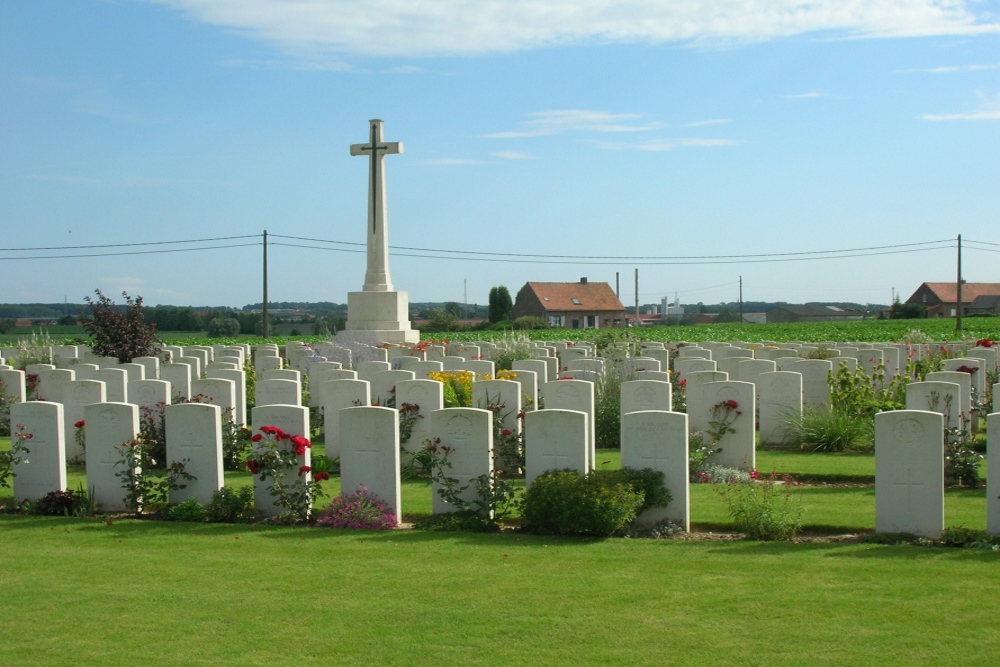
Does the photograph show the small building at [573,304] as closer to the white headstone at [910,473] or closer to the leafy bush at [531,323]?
the leafy bush at [531,323]

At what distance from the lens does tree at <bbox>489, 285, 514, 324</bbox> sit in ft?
198

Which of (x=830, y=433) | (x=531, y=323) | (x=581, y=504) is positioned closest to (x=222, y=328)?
(x=531, y=323)

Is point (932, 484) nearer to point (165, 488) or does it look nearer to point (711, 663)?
point (711, 663)

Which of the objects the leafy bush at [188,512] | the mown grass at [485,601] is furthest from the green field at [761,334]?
the mown grass at [485,601]

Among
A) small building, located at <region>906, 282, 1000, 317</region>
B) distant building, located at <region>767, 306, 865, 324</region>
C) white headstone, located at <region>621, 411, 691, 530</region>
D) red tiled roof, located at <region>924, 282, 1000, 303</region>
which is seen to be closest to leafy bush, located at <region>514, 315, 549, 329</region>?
distant building, located at <region>767, 306, 865, 324</region>

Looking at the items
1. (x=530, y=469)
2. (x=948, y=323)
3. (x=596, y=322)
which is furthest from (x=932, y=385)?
(x=596, y=322)

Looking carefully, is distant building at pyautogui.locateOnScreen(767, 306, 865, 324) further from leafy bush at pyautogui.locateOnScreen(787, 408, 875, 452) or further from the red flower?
the red flower

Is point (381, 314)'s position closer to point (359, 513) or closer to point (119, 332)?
point (119, 332)

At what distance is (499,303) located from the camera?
200 ft

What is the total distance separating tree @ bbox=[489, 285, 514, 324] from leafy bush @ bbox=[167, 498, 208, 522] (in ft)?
169

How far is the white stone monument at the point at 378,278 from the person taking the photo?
25.7 m

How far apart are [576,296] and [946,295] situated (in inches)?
1244

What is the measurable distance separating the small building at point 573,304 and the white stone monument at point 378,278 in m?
40.3

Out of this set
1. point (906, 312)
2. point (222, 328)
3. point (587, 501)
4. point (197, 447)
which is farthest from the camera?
point (906, 312)
